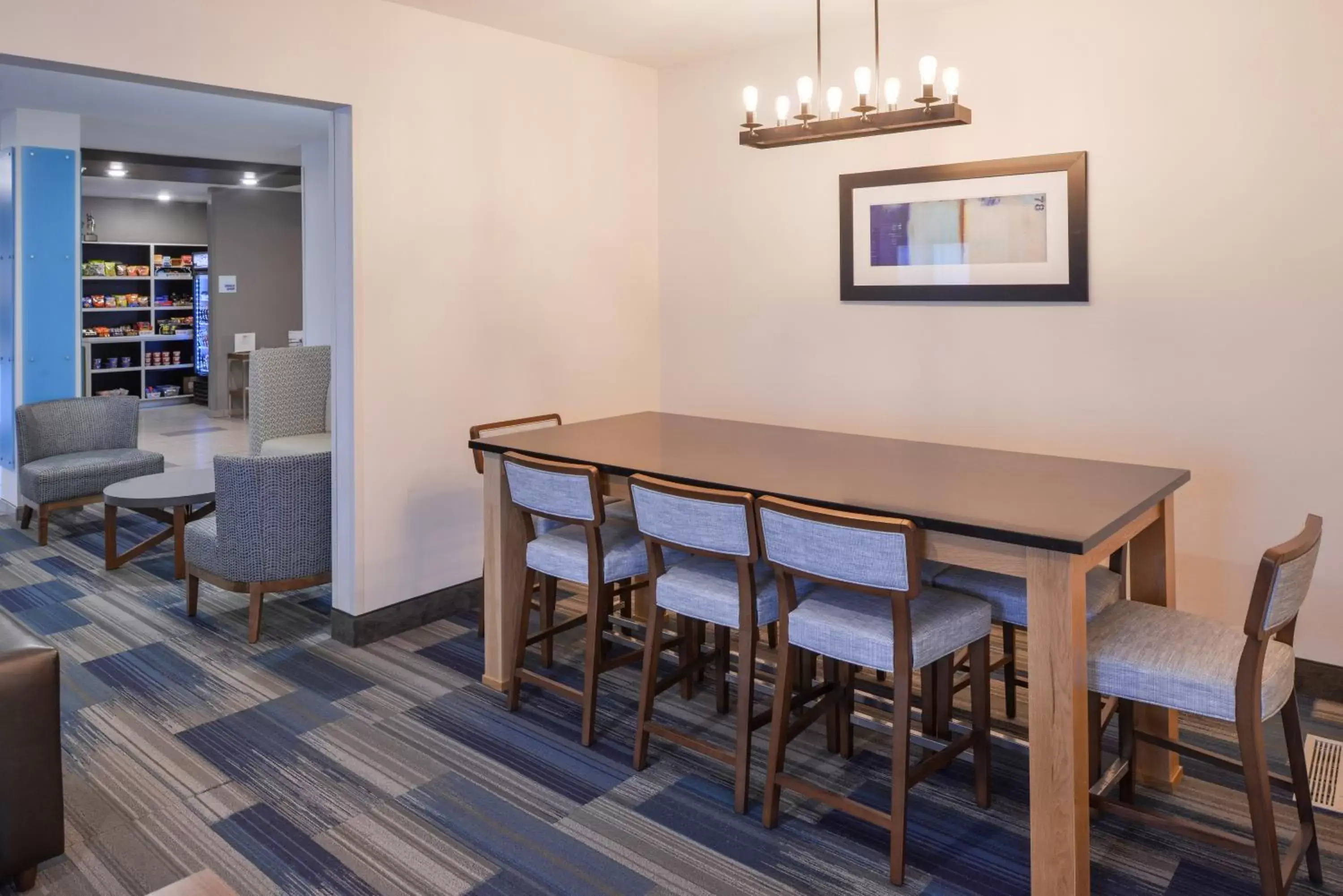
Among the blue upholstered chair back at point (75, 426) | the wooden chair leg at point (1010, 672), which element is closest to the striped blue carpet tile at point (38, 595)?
the blue upholstered chair back at point (75, 426)

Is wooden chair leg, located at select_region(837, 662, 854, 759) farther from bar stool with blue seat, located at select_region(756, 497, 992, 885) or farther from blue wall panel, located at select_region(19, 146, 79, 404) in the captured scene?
blue wall panel, located at select_region(19, 146, 79, 404)

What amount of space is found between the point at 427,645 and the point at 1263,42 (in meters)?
3.78

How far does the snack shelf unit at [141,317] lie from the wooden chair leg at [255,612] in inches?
349

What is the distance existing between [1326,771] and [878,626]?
160 cm

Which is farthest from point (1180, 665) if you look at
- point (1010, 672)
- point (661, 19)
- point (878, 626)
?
point (661, 19)

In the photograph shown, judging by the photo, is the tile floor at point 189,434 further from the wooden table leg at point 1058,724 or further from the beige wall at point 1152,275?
the wooden table leg at point 1058,724

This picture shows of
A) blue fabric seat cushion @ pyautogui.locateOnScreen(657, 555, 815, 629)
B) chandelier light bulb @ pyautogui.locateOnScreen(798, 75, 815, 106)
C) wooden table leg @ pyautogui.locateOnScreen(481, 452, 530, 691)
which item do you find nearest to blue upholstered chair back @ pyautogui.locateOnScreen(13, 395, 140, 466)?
wooden table leg @ pyautogui.locateOnScreen(481, 452, 530, 691)

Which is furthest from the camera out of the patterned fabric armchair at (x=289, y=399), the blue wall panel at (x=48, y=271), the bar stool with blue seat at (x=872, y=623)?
the blue wall panel at (x=48, y=271)

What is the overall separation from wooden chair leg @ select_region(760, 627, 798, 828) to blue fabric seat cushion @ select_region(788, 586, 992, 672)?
0.05 metres

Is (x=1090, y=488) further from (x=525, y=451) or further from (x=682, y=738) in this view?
(x=525, y=451)

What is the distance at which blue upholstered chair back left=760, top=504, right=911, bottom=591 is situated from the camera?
7.43ft

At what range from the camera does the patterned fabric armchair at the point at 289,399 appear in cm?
519

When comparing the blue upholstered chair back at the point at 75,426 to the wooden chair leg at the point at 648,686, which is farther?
the blue upholstered chair back at the point at 75,426

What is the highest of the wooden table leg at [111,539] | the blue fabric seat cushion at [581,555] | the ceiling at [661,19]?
the ceiling at [661,19]
